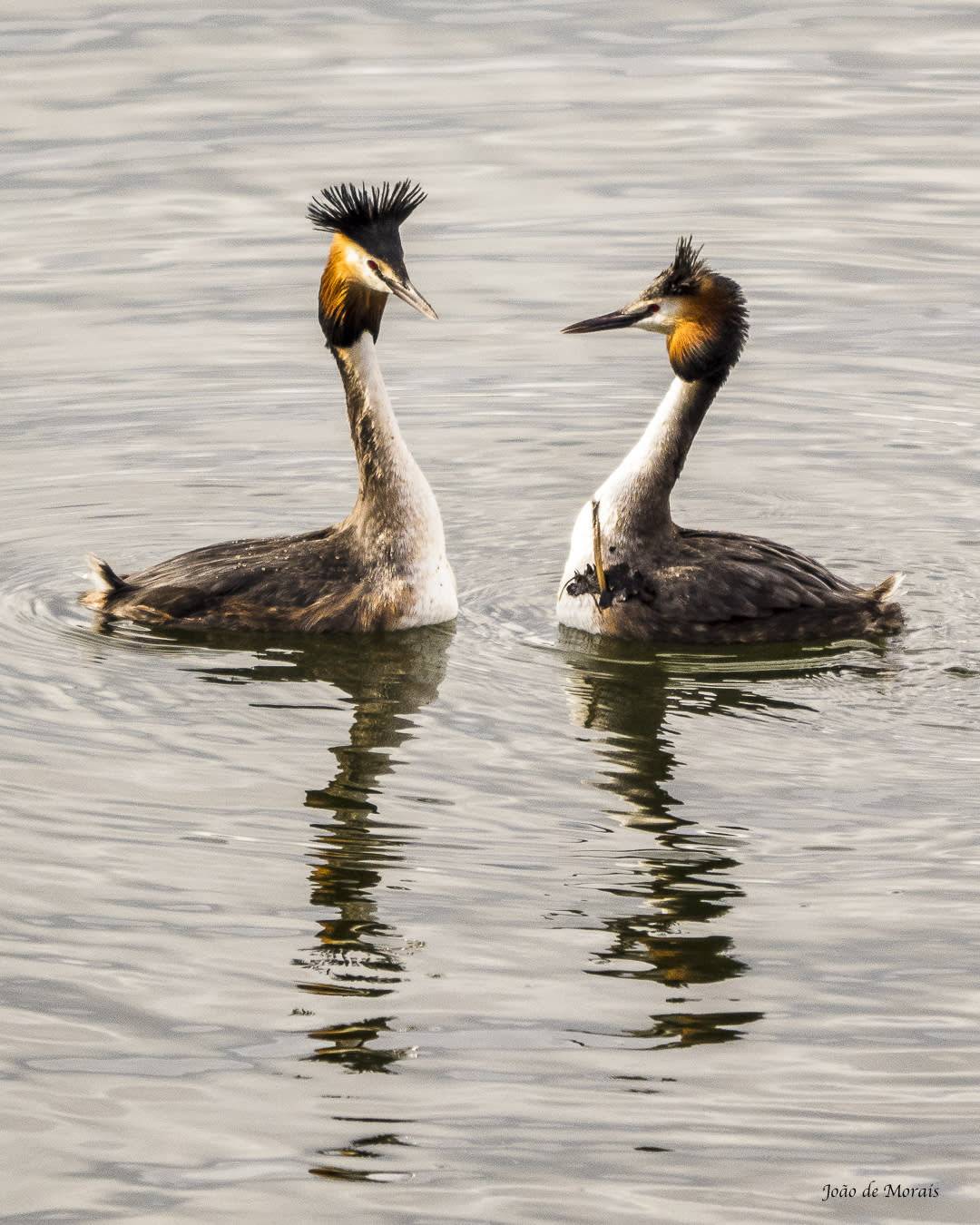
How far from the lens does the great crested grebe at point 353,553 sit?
10.1 m

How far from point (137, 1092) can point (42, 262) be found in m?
11.9

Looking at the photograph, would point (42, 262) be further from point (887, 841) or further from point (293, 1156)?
point (293, 1156)

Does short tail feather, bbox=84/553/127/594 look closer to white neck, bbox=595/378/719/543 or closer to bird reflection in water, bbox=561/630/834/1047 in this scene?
bird reflection in water, bbox=561/630/834/1047

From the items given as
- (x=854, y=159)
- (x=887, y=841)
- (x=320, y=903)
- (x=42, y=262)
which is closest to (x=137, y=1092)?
(x=320, y=903)

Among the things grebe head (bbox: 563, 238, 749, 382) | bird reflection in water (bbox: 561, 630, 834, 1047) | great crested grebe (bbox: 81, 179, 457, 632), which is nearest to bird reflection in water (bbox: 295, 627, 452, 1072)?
great crested grebe (bbox: 81, 179, 457, 632)

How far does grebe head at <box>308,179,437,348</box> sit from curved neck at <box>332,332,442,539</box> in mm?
120

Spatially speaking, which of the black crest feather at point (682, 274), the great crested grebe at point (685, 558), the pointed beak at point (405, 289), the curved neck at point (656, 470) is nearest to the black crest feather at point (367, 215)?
the pointed beak at point (405, 289)

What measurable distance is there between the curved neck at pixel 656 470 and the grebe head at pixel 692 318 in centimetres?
11

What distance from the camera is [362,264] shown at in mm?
10086

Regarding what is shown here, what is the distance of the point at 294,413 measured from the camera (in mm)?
13852

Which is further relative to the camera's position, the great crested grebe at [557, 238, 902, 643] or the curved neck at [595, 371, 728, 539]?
the curved neck at [595, 371, 728, 539]

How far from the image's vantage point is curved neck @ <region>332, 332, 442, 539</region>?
1028 cm

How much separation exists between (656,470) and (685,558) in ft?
1.73

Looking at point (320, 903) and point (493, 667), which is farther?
point (493, 667)
